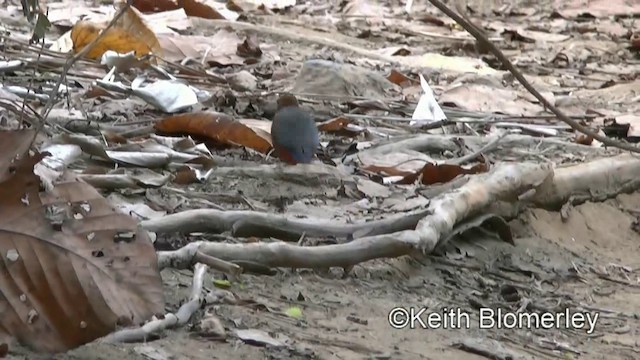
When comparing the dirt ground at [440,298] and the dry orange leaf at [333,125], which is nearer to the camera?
the dirt ground at [440,298]

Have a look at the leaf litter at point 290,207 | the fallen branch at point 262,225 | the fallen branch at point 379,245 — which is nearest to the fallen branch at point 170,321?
the leaf litter at point 290,207

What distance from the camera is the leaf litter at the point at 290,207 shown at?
151 centimetres

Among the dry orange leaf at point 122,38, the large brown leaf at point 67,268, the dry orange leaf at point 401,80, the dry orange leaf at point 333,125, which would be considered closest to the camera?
the large brown leaf at point 67,268

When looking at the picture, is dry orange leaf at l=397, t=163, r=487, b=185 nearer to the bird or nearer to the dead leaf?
the bird

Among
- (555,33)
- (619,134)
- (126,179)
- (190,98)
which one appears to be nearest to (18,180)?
(126,179)

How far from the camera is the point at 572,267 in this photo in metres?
2.59

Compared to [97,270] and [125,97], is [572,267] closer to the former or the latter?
[97,270]

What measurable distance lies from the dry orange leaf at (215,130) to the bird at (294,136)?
0.17m

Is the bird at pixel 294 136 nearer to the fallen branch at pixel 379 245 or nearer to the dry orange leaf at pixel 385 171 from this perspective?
the dry orange leaf at pixel 385 171

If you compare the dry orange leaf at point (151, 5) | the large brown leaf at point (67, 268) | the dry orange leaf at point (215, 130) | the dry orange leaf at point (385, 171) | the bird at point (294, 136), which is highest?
the large brown leaf at point (67, 268)

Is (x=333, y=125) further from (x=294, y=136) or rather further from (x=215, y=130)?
(x=294, y=136)

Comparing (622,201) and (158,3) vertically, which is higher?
(622,201)

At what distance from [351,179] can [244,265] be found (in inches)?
39.4

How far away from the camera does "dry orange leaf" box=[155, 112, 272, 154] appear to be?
10.4ft
